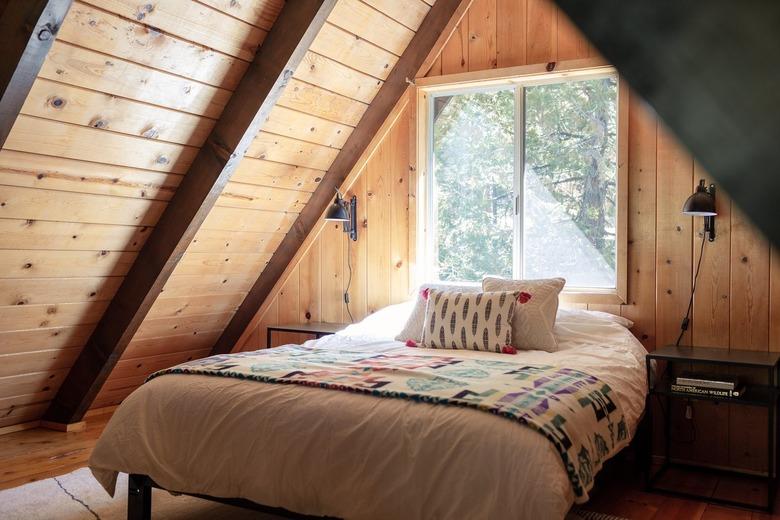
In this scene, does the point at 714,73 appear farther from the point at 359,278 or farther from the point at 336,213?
the point at 359,278

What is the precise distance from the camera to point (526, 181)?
4062mm

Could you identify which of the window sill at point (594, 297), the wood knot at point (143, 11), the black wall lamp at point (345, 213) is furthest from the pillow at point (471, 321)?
the wood knot at point (143, 11)

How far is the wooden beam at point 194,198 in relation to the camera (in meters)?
3.19

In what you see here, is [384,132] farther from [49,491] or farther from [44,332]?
[49,491]

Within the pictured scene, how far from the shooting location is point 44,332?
3.66 metres

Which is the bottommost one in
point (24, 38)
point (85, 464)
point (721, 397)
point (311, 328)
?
point (85, 464)

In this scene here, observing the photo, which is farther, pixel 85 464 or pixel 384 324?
pixel 384 324

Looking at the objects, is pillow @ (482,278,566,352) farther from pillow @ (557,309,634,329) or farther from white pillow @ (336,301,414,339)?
white pillow @ (336,301,414,339)

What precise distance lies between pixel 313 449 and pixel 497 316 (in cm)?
135

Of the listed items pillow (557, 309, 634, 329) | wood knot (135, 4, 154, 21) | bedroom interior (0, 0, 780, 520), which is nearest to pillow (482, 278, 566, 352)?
bedroom interior (0, 0, 780, 520)

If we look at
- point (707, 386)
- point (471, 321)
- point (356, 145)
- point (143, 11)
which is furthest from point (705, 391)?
point (143, 11)

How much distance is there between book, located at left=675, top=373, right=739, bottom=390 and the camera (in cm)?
300

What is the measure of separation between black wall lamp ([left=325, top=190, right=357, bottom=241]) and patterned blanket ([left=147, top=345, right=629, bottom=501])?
1254 mm

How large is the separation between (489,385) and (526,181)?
189cm
